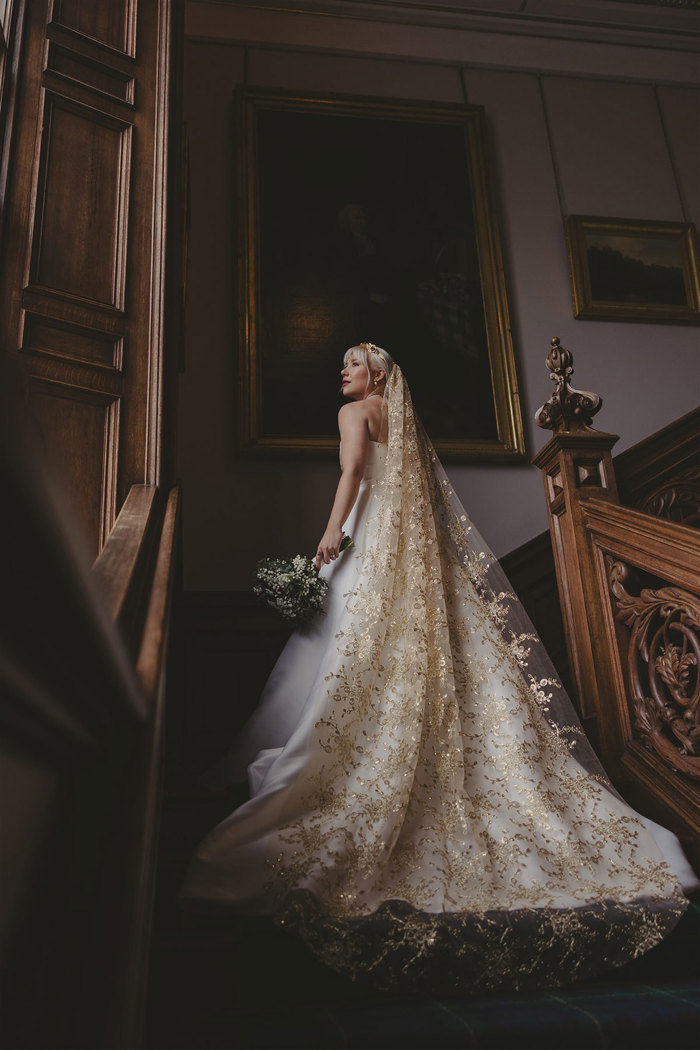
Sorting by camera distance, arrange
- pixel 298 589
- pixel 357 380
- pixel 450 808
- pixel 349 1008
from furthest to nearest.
Result: pixel 357 380 < pixel 298 589 < pixel 450 808 < pixel 349 1008

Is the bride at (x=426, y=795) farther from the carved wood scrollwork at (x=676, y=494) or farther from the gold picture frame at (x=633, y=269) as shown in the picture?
the gold picture frame at (x=633, y=269)

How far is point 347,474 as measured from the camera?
3.82m

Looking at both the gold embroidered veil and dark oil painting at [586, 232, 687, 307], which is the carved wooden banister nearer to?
the gold embroidered veil

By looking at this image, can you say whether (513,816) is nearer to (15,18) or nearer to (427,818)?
(427,818)

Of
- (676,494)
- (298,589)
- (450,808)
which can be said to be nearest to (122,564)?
(450,808)

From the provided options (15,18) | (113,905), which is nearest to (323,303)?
(15,18)

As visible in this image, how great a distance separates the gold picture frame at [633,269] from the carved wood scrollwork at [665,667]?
152 inches

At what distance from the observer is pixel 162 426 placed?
3273mm

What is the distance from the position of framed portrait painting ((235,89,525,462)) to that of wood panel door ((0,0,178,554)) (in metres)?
1.98

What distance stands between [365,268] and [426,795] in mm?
4355

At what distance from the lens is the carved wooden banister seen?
2.74m

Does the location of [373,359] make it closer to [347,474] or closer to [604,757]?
[347,474]

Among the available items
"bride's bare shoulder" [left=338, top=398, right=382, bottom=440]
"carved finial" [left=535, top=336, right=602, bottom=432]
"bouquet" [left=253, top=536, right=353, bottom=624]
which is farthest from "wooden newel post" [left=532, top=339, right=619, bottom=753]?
"bouquet" [left=253, top=536, right=353, bottom=624]

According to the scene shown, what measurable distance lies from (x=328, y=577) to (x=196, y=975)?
195 cm
